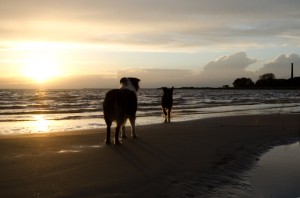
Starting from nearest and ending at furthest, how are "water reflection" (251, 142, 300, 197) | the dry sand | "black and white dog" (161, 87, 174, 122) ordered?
the dry sand → "water reflection" (251, 142, 300, 197) → "black and white dog" (161, 87, 174, 122)

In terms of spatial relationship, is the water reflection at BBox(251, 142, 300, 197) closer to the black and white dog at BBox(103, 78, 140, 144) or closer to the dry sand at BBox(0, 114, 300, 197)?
the dry sand at BBox(0, 114, 300, 197)

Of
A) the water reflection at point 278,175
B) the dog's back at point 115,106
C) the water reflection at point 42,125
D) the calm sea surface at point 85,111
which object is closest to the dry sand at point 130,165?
the water reflection at point 278,175

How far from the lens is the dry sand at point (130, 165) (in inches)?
210

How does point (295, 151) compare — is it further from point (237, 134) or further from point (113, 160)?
point (113, 160)

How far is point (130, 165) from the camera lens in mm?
6914

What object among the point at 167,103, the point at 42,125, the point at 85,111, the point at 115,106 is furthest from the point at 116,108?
the point at 85,111

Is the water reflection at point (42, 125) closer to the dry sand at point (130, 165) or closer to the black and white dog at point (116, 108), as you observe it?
the dry sand at point (130, 165)

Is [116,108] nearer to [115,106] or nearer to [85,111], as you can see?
[115,106]

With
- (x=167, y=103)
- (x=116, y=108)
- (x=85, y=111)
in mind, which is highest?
(x=116, y=108)

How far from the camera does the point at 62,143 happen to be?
9328mm

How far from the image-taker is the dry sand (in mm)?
5344

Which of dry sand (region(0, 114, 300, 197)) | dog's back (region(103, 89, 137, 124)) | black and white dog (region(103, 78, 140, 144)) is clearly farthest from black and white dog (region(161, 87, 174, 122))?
dog's back (region(103, 89, 137, 124))

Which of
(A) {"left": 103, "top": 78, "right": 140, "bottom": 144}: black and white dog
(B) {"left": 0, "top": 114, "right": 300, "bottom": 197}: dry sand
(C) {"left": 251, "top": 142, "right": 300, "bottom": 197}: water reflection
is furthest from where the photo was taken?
(A) {"left": 103, "top": 78, "right": 140, "bottom": 144}: black and white dog

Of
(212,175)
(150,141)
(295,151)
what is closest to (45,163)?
(212,175)
